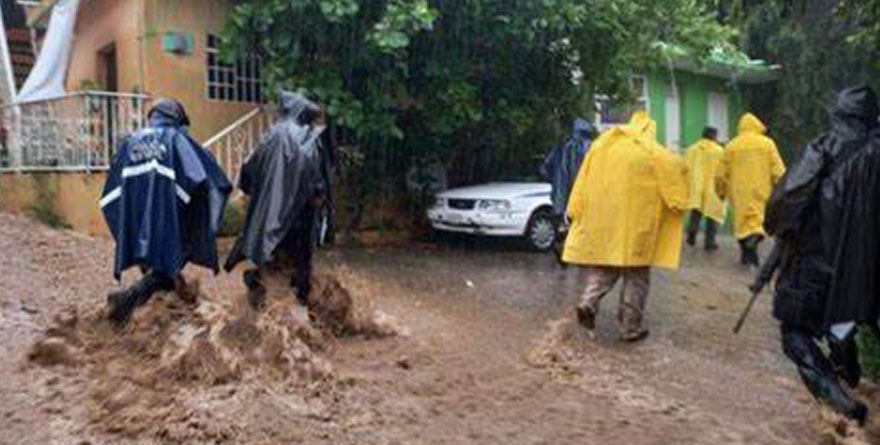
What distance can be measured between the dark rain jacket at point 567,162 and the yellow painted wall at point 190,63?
15.6 ft

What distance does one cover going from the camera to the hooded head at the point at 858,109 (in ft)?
17.9

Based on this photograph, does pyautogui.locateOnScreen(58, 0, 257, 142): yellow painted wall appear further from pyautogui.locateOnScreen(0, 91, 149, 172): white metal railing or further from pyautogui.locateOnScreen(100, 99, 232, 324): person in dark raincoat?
pyautogui.locateOnScreen(100, 99, 232, 324): person in dark raincoat

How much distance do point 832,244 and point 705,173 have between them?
30.7 feet

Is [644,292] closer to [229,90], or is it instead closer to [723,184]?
[723,184]

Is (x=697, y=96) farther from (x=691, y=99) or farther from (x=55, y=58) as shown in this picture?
(x=55, y=58)

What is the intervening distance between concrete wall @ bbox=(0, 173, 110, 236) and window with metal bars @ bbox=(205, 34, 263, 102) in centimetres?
224

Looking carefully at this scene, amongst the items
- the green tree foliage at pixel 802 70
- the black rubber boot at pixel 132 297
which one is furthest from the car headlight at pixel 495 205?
the green tree foliage at pixel 802 70

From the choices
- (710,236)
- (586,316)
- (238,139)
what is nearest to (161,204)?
(586,316)

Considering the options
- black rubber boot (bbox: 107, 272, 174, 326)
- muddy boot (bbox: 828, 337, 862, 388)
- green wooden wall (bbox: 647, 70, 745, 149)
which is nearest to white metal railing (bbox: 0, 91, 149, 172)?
black rubber boot (bbox: 107, 272, 174, 326)

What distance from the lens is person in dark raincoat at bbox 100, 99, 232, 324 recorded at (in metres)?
6.57

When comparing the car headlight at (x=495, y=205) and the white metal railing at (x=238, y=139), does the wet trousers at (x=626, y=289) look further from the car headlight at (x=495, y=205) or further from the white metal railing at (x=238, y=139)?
the white metal railing at (x=238, y=139)

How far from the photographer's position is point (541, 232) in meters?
13.7

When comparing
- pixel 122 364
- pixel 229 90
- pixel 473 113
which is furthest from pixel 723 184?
pixel 122 364

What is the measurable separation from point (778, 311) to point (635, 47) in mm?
9442
